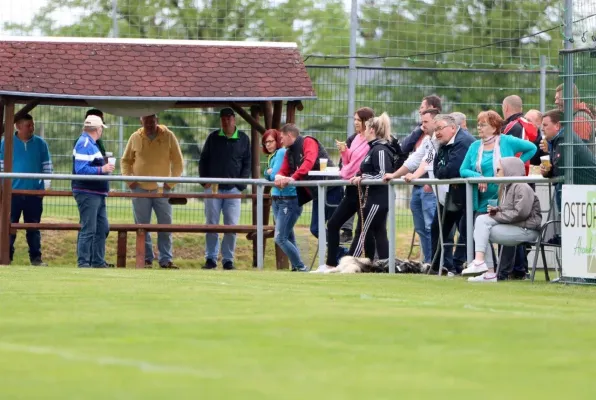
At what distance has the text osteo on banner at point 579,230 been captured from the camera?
13.3 meters

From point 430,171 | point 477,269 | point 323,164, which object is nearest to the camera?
point 477,269

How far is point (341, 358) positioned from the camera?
640 centimetres

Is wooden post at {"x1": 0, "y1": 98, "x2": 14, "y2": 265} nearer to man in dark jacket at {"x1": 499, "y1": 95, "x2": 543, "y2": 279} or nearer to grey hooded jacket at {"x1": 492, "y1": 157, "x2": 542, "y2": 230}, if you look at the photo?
man in dark jacket at {"x1": 499, "y1": 95, "x2": 543, "y2": 279}

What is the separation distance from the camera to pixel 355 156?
16.5m

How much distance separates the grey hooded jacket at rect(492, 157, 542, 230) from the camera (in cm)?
1383

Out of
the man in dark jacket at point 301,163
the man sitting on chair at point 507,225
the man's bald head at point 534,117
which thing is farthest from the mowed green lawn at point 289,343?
→ the man in dark jacket at point 301,163

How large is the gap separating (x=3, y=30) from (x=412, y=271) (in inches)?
393

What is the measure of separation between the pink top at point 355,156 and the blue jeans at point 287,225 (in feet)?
5.08

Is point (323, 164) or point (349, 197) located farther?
point (323, 164)

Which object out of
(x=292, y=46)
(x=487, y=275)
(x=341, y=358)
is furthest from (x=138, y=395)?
(x=292, y=46)

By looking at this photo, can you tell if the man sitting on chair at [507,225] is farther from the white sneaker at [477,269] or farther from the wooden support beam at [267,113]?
the wooden support beam at [267,113]

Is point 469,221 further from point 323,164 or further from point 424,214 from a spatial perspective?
point 323,164

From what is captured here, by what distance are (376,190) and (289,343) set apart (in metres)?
8.89

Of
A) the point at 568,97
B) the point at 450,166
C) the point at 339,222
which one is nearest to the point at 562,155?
the point at 568,97
